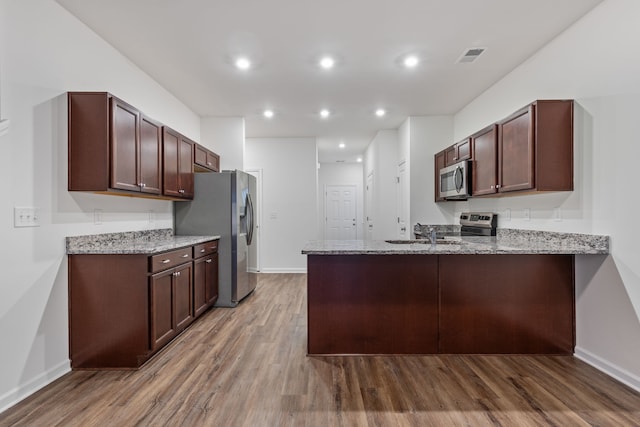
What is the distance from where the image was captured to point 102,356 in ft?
7.91

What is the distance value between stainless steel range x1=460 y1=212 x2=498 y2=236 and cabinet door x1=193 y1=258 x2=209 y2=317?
10.6 feet

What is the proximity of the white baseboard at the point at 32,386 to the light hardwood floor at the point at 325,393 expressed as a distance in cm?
5

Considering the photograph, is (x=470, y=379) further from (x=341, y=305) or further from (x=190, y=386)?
(x=190, y=386)

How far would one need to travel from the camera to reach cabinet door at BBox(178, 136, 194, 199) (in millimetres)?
3607

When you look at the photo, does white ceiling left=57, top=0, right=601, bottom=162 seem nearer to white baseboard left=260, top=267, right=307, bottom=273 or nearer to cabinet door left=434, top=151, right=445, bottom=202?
cabinet door left=434, top=151, right=445, bottom=202

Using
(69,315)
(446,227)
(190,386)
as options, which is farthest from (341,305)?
(446,227)

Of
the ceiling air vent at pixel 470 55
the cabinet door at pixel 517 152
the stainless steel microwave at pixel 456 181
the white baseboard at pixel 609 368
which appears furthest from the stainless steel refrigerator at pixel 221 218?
the white baseboard at pixel 609 368

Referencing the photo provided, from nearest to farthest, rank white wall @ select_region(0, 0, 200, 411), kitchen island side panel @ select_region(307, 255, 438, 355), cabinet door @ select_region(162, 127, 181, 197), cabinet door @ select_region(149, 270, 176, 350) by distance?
1. white wall @ select_region(0, 0, 200, 411)
2. cabinet door @ select_region(149, 270, 176, 350)
3. kitchen island side panel @ select_region(307, 255, 438, 355)
4. cabinet door @ select_region(162, 127, 181, 197)

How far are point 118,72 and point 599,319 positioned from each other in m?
4.45

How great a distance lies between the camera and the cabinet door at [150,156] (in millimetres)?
2850

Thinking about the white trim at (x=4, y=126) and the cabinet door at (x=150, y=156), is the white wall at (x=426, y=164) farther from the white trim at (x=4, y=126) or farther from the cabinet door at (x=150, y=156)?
the white trim at (x=4, y=126)

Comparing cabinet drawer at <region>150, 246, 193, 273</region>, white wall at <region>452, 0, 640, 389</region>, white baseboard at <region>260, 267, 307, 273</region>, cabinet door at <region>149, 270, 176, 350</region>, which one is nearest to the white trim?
cabinet drawer at <region>150, 246, 193, 273</region>

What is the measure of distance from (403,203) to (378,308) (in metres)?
3.01

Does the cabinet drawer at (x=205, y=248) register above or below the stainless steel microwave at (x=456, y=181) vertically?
below
